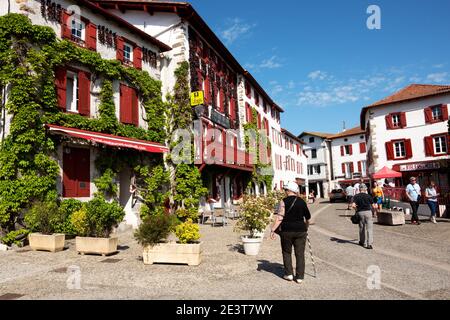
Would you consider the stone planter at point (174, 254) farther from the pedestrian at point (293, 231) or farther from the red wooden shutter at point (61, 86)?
the red wooden shutter at point (61, 86)

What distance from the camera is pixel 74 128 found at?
1180 centimetres

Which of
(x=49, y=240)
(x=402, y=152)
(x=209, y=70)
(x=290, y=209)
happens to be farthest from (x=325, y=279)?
(x=402, y=152)

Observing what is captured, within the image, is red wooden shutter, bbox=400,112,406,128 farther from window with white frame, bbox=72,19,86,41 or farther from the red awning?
window with white frame, bbox=72,19,86,41

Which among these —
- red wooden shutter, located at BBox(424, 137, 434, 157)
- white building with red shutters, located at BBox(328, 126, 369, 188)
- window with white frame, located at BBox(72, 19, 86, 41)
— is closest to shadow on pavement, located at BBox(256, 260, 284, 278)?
window with white frame, located at BBox(72, 19, 86, 41)

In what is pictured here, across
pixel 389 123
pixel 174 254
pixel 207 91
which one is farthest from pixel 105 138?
pixel 389 123

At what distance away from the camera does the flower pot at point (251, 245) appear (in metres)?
8.36

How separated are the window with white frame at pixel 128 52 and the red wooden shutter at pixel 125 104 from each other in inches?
60.9

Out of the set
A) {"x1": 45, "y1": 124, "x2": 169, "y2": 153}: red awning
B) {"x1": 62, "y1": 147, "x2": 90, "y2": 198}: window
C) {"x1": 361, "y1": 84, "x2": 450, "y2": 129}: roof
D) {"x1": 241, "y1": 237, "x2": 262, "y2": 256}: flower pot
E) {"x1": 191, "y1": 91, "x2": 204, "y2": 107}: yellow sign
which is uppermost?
{"x1": 361, "y1": 84, "x2": 450, "y2": 129}: roof

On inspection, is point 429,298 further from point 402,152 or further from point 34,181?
point 402,152

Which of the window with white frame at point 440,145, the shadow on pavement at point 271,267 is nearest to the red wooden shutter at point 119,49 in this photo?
the shadow on pavement at point 271,267

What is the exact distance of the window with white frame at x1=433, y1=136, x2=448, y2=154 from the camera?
28.8m

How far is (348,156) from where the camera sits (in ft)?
174

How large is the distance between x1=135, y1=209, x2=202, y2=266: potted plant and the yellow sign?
33.5 feet

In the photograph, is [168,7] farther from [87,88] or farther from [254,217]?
[254,217]
